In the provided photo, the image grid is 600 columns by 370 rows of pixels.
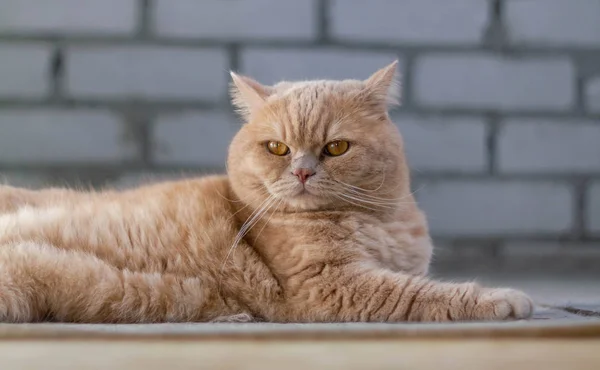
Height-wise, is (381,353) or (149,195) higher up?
(149,195)

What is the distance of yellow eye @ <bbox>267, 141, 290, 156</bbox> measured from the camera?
5.97ft

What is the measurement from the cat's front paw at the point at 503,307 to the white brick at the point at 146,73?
1689 millimetres

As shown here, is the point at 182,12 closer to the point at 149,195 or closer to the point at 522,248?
the point at 149,195

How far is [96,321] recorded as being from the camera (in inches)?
63.6

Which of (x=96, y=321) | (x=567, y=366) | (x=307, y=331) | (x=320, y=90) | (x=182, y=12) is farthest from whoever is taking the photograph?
(x=182, y=12)

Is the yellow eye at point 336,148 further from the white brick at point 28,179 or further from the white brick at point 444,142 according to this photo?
the white brick at point 28,179

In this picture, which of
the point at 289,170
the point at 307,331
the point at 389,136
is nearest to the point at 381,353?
the point at 307,331

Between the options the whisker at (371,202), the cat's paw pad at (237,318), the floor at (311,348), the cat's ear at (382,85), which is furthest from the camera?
the cat's ear at (382,85)

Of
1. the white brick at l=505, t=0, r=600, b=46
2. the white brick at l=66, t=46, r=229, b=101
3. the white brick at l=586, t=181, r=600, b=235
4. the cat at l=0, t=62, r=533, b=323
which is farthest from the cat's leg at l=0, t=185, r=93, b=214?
the white brick at l=586, t=181, r=600, b=235

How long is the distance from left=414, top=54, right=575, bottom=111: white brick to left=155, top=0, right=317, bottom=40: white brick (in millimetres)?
525

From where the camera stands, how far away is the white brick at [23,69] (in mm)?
2898

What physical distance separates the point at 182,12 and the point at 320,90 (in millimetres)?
1268

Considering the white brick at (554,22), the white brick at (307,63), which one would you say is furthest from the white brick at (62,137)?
the white brick at (554,22)

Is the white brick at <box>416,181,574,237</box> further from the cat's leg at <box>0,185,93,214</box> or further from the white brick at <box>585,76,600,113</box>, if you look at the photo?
the cat's leg at <box>0,185,93,214</box>
